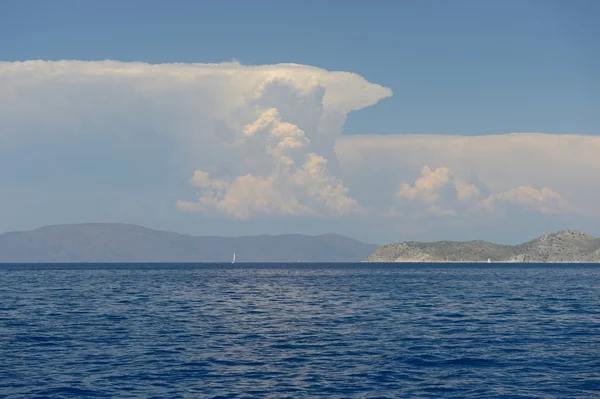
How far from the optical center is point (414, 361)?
5078 cm

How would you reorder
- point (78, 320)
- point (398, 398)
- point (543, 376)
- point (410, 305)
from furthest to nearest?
point (410, 305), point (78, 320), point (543, 376), point (398, 398)

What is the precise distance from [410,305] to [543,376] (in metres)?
54.7

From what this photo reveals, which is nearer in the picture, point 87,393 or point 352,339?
point 87,393

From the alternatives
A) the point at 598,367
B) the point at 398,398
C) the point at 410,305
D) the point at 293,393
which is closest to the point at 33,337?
the point at 293,393

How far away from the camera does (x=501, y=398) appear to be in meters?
39.4

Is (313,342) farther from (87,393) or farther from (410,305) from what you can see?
(410,305)

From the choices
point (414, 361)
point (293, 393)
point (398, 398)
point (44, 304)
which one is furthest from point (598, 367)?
point (44, 304)

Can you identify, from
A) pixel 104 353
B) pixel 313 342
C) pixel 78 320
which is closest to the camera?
pixel 104 353

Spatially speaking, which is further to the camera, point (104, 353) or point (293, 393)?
point (104, 353)

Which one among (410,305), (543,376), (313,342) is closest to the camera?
(543,376)

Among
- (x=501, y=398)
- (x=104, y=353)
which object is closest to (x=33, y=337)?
(x=104, y=353)

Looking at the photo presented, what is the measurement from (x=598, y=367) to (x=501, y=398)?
1336 centimetres

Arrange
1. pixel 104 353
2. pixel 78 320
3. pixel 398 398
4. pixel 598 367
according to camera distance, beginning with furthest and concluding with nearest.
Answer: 1. pixel 78 320
2. pixel 104 353
3. pixel 598 367
4. pixel 398 398

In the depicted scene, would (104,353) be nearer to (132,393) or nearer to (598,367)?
(132,393)
